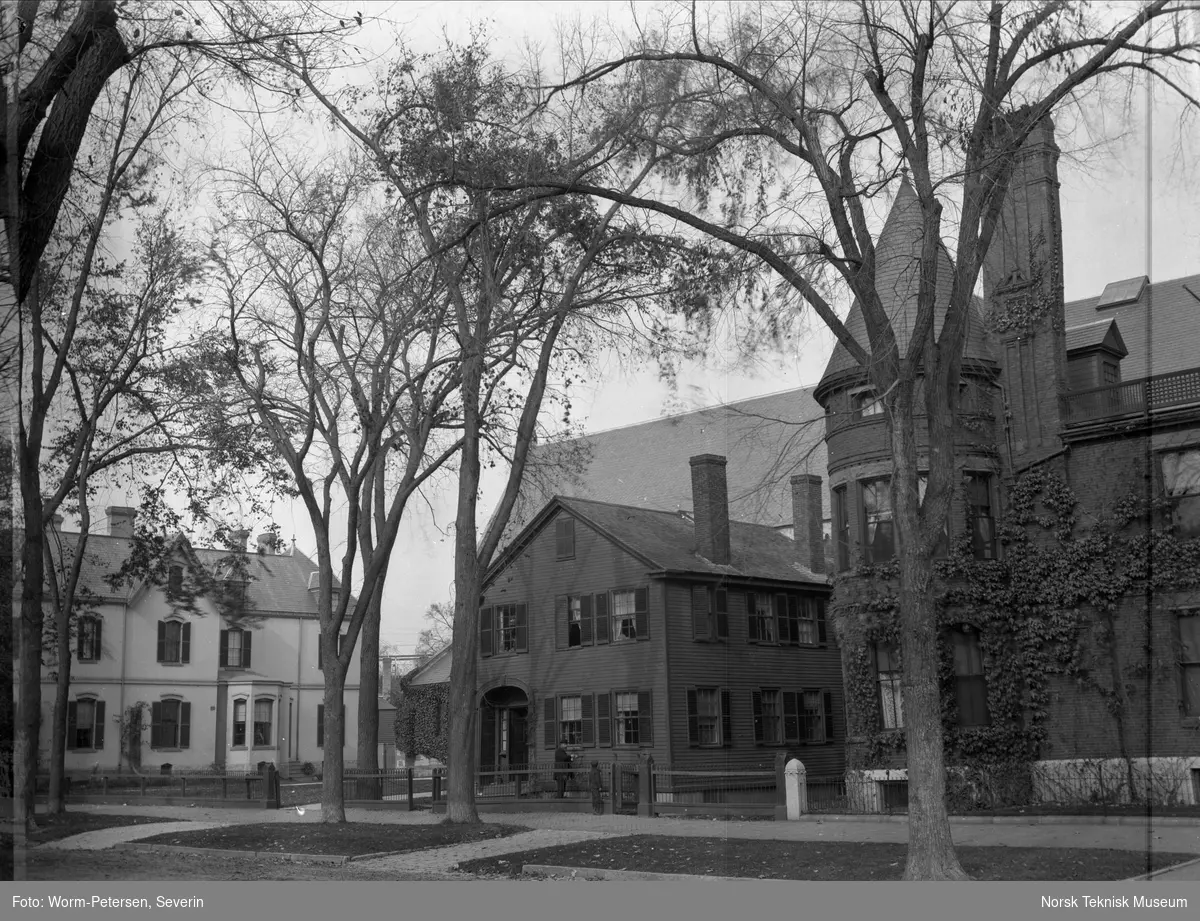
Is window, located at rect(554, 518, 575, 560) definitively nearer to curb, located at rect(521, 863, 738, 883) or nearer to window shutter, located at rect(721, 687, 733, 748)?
window shutter, located at rect(721, 687, 733, 748)

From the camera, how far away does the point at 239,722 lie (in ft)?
103

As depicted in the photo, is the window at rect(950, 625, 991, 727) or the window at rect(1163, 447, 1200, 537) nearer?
the window at rect(1163, 447, 1200, 537)

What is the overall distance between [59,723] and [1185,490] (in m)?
19.5

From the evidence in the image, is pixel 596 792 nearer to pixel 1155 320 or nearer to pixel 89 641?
pixel 89 641

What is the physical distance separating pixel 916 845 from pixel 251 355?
1541 cm

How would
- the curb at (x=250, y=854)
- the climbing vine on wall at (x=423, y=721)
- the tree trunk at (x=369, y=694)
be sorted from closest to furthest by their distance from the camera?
the curb at (x=250, y=854) → the tree trunk at (x=369, y=694) → the climbing vine on wall at (x=423, y=721)

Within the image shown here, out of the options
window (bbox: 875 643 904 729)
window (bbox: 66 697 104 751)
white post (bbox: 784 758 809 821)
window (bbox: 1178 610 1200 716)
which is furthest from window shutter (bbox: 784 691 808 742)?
window (bbox: 66 697 104 751)

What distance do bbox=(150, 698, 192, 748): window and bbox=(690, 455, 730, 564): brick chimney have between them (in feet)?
45.9

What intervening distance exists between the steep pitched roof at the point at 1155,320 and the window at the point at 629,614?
12397mm

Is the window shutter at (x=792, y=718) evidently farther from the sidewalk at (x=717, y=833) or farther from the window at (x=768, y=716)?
the sidewalk at (x=717, y=833)

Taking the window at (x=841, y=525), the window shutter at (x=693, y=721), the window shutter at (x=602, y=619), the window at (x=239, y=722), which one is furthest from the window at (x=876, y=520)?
the window at (x=239, y=722)

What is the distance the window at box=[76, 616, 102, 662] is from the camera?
22.6 m

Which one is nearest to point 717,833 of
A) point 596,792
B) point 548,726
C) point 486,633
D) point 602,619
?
point 596,792

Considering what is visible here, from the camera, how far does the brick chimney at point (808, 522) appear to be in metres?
33.0
